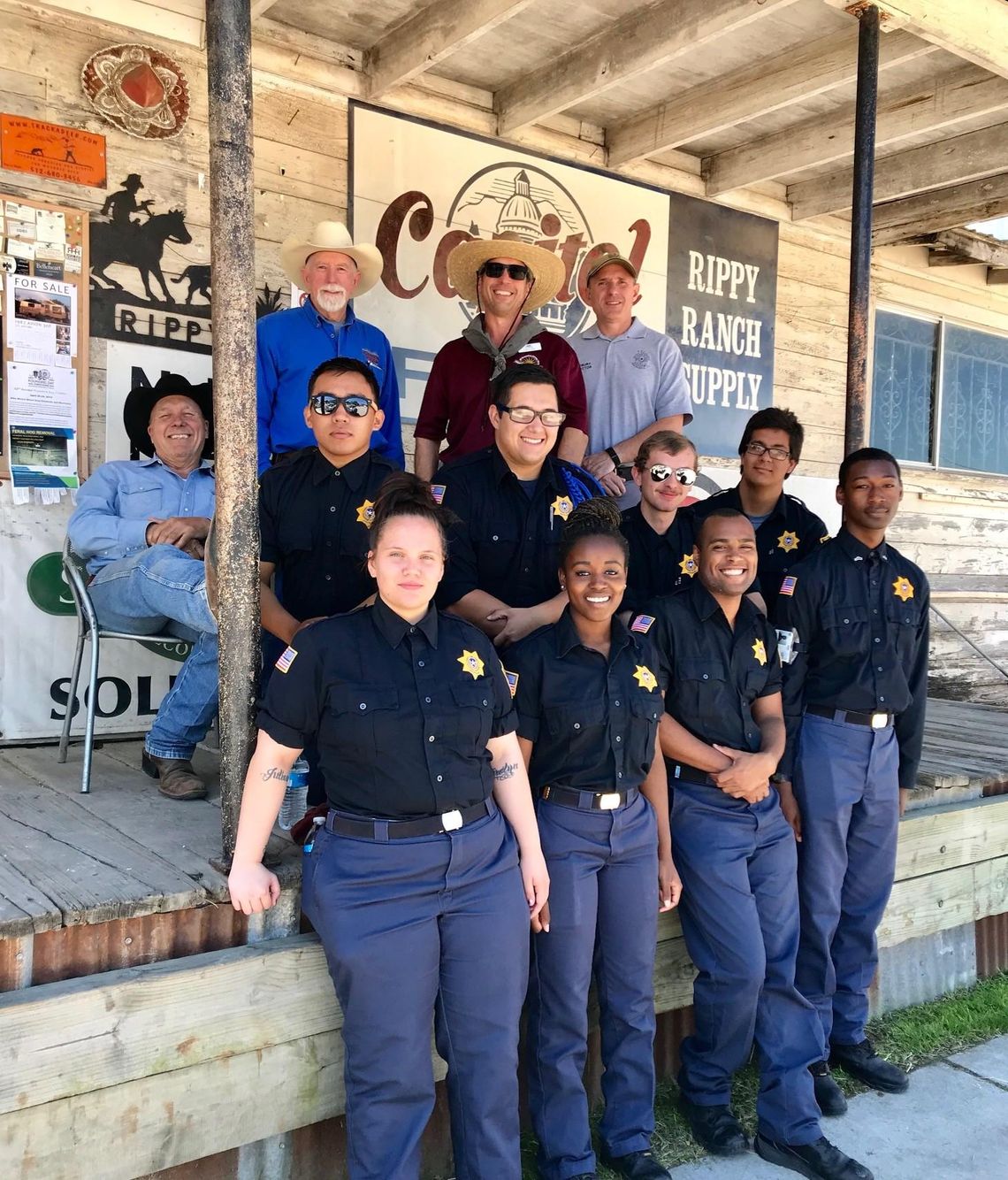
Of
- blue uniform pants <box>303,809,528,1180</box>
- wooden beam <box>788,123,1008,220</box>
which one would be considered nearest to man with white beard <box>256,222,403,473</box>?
blue uniform pants <box>303,809,528,1180</box>

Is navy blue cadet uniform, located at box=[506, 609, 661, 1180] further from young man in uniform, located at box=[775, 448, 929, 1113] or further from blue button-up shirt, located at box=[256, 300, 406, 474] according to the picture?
→ blue button-up shirt, located at box=[256, 300, 406, 474]

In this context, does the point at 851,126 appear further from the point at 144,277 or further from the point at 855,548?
the point at 144,277

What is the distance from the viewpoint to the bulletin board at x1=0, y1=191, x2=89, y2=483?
390 centimetres

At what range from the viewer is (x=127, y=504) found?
365 centimetres

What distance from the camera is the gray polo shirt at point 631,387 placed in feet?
12.9

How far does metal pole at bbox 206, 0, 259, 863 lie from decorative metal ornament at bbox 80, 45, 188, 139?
1823mm

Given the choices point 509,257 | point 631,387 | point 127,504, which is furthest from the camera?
point 631,387

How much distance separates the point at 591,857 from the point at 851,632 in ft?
3.78

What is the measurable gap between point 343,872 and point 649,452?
1.59 metres

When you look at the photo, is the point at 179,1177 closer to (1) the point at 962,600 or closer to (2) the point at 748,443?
Answer: (2) the point at 748,443

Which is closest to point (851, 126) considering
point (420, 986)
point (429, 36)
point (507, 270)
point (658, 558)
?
point (429, 36)

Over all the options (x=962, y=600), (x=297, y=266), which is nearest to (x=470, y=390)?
(x=297, y=266)

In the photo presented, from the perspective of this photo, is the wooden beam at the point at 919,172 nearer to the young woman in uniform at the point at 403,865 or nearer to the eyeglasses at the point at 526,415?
the eyeglasses at the point at 526,415

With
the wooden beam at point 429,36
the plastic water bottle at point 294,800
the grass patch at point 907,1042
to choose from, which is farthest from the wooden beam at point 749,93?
the grass patch at point 907,1042
